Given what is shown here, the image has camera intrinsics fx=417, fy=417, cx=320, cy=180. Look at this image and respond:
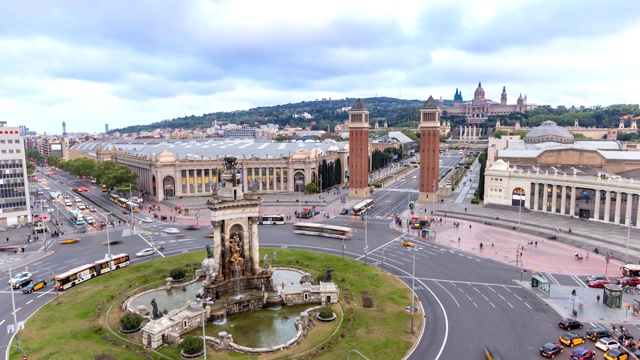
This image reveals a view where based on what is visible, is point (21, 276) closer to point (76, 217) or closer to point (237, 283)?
point (237, 283)

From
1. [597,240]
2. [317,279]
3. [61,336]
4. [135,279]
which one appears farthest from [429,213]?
[61,336]

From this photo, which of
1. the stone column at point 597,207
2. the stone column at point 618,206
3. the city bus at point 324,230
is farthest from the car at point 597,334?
the stone column at point 597,207

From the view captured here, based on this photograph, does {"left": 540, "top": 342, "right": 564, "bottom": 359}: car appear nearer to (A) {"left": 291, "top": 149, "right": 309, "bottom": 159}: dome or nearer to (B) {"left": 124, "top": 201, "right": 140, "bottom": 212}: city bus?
(B) {"left": 124, "top": 201, "right": 140, "bottom": 212}: city bus

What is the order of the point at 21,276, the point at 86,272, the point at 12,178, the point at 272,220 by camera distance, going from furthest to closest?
the point at 12,178
the point at 272,220
the point at 86,272
the point at 21,276

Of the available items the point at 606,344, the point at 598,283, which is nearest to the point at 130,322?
the point at 606,344

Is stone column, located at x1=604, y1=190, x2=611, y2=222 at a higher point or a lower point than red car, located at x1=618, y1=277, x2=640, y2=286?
higher

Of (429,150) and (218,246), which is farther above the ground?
(429,150)

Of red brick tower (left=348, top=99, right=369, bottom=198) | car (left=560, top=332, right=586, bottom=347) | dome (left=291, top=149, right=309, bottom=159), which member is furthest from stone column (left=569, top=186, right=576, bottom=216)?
dome (left=291, top=149, right=309, bottom=159)

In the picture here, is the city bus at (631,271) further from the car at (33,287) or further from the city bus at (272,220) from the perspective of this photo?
the car at (33,287)
